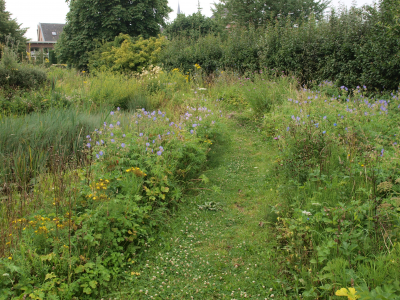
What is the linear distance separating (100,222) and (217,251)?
46.0 inches

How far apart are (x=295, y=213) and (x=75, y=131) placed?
400cm

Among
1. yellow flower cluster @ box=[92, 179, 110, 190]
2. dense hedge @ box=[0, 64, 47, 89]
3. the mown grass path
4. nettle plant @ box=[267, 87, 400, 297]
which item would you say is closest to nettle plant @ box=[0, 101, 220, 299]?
yellow flower cluster @ box=[92, 179, 110, 190]

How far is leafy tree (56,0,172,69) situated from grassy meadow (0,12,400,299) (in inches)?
689

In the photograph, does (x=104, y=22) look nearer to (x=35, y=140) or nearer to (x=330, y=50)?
(x=330, y=50)

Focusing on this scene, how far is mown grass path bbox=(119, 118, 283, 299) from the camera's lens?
2.45m

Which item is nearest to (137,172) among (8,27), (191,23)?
(191,23)

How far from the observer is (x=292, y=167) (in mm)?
3787

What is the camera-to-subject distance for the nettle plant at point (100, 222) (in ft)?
7.35

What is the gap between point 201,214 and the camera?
3.60 meters

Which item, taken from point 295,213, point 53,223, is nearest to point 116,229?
point 53,223

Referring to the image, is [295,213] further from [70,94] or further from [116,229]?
[70,94]

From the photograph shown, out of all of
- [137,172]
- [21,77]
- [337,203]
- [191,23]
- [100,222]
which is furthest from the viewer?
[191,23]

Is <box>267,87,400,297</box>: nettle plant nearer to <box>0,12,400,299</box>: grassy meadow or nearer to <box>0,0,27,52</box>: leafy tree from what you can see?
<box>0,12,400,299</box>: grassy meadow

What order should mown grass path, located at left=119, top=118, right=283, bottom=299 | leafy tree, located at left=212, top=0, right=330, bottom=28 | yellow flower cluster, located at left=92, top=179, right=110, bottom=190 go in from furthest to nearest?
1. leafy tree, located at left=212, top=0, right=330, bottom=28
2. yellow flower cluster, located at left=92, top=179, right=110, bottom=190
3. mown grass path, located at left=119, top=118, right=283, bottom=299
